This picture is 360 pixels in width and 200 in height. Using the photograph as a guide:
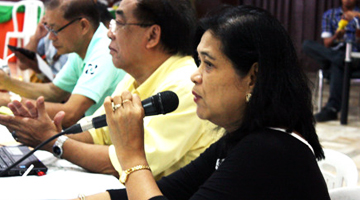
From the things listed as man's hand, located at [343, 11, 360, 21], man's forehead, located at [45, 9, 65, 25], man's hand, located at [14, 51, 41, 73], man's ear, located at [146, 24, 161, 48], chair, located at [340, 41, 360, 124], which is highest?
man's hand, located at [343, 11, 360, 21]

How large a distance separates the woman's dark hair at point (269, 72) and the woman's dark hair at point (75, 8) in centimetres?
157

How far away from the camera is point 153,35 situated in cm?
188

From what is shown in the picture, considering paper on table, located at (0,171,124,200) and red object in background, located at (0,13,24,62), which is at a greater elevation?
red object in background, located at (0,13,24,62)

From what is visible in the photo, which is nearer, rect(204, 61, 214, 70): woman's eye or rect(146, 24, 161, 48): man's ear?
rect(204, 61, 214, 70): woman's eye

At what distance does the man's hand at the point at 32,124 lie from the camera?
1.78 m

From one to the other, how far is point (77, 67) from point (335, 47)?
3.95 meters

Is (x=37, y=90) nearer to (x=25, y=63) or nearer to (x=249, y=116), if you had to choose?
(x=25, y=63)

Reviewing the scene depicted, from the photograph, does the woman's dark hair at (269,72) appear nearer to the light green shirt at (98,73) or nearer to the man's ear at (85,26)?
the light green shirt at (98,73)

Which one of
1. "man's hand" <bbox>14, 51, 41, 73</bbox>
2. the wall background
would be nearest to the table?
"man's hand" <bbox>14, 51, 41, 73</bbox>

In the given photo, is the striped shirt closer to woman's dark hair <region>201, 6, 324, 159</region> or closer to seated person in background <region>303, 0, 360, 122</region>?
seated person in background <region>303, 0, 360, 122</region>

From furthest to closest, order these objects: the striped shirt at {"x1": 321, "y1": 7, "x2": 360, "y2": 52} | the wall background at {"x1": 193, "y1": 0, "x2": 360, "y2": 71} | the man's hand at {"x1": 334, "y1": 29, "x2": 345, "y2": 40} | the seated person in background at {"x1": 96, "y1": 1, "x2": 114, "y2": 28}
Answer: the wall background at {"x1": 193, "y1": 0, "x2": 360, "y2": 71}
the striped shirt at {"x1": 321, "y1": 7, "x2": 360, "y2": 52}
the man's hand at {"x1": 334, "y1": 29, "x2": 345, "y2": 40}
the seated person in background at {"x1": 96, "y1": 1, "x2": 114, "y2": 28}

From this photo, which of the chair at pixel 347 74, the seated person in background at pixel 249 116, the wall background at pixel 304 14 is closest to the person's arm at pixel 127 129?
the seated person in background at pixel 249 116

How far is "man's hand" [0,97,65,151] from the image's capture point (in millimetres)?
1777

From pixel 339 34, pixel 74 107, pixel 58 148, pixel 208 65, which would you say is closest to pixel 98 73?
pixel 74 107
